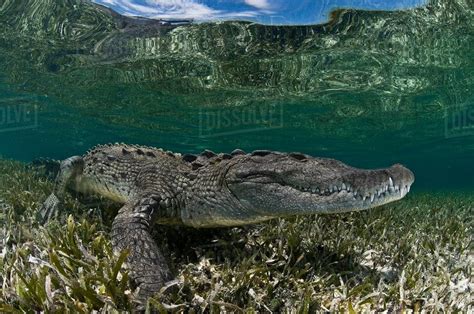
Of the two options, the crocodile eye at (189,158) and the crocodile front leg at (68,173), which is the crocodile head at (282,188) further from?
the crocodile front leg at (68,173)

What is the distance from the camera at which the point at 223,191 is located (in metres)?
3.80

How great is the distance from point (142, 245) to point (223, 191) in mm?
930

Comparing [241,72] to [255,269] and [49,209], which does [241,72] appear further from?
[255,269]

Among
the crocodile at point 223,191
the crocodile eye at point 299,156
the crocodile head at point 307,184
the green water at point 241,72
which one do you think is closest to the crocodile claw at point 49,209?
the crocodile at point 223,191

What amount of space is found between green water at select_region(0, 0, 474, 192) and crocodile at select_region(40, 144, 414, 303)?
770 centimetres

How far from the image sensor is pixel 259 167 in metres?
3.58

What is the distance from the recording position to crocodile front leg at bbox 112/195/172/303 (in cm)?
290

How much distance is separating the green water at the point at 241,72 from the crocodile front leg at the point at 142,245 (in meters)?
8.44

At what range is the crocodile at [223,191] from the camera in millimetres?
2929

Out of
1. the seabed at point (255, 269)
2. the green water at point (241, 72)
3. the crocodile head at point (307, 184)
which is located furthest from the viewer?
the green water at point (241, 72)

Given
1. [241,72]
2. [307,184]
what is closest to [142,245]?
[307,184]

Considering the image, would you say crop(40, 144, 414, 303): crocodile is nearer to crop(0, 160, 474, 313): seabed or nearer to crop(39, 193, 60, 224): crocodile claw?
crop(39, 193, 60, 224): crocodile claw

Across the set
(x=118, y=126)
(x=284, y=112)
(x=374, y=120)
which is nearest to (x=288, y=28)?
(x=284, y=112)

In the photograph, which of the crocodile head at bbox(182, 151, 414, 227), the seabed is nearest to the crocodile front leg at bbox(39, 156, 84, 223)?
the seabed
